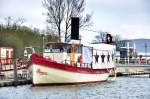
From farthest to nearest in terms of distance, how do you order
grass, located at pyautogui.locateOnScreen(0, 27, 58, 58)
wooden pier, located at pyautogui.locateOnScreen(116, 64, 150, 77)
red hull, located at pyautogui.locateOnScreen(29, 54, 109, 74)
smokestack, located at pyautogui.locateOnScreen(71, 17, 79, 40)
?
grass, located at pyautogui.locateOnScreen(0, 27, 58, 58), wooden pier, located at pyautogui.locateOnScreen(116, 64, 150, 77), smokestack, located at pyautogui.locateOnScreen(71, 17, 79, 40), red hull, located at pyautogui.locateOnScreen(29, 54, 109, 74)

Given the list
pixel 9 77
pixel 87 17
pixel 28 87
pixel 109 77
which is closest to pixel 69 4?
pixel 87 17

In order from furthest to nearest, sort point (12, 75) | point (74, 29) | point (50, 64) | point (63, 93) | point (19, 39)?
point (19, 39), point (12, 75), point (74, 29), point (50, 64), point (63, 93)

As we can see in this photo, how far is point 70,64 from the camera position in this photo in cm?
6362

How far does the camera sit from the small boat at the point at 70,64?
6069 cm

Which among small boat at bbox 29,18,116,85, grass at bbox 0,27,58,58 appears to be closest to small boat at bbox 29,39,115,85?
small boat at bbox 29,18,116,85

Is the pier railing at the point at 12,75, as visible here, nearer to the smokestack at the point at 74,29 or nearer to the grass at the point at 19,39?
the smokestack at the point at 74,29

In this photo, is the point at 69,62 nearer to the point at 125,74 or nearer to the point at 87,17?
the point at 125,74

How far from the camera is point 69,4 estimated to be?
105562mm

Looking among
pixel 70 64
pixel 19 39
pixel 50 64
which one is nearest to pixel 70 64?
pixel 70 64

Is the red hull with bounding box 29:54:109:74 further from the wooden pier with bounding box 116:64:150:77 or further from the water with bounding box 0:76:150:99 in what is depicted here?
the wooden pier with bounding box 116:64:150:77

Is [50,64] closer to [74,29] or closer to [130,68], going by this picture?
[74,29]

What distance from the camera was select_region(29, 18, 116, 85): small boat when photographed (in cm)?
6069

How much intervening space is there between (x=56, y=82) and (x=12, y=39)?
140 ft

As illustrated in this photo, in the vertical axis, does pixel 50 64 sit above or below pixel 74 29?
below
